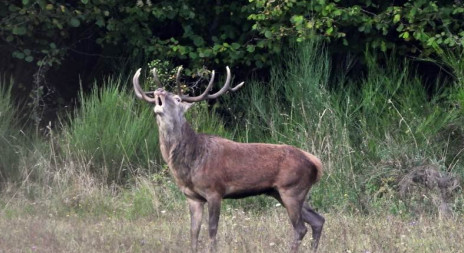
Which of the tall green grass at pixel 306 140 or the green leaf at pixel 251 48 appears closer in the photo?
the tall green grass at pixel 306 140

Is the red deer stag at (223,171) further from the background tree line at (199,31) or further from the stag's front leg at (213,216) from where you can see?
the background tree line at (199,31)

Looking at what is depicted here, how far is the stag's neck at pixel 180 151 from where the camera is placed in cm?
955

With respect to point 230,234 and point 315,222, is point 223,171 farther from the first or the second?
point 315,222

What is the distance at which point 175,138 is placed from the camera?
962cm

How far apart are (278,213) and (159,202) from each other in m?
1.50

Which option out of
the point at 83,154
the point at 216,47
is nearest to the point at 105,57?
the point at 216,47

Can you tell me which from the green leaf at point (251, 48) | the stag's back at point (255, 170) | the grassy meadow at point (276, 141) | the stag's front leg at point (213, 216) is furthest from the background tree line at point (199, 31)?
the stag's front leg at point (213, 216)

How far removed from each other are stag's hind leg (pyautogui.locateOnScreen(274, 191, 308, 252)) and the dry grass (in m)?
0.13

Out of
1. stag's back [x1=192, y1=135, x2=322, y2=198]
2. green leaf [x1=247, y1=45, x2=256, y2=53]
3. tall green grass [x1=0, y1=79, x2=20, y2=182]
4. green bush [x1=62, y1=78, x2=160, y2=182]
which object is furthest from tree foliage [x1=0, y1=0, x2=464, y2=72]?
stag's back [x1=192, y1=135, x2=322, y2=198]

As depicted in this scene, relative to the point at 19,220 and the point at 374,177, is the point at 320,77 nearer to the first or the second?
the point at 374,177

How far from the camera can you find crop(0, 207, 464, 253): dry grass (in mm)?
9273

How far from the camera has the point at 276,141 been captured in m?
13.5

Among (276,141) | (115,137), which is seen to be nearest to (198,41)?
(276,141)

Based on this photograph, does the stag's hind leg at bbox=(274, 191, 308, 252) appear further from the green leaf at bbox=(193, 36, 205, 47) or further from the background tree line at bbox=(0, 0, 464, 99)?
the green leaf at bbox=(193, 36, 205, 47)
